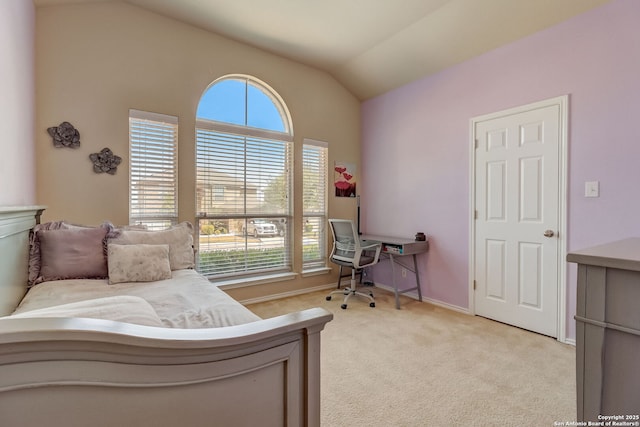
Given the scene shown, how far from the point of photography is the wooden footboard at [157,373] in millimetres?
652

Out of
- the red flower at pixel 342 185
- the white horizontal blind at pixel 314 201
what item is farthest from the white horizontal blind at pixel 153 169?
the red flower at pixel 342 185

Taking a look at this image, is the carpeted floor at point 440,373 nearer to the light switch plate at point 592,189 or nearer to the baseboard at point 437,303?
the baseboard at point 437,303

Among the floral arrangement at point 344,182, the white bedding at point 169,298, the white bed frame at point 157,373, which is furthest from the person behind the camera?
the floral arrangement at point 344,182

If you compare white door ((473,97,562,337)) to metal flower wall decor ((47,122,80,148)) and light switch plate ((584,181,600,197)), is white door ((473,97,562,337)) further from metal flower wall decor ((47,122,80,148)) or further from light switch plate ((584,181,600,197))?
metal flower wall decor ((47,122,80,148))

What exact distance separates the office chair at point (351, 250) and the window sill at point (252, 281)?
59 cm

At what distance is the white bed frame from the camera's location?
65 centimetres

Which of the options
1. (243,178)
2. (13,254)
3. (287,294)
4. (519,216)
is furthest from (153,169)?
(519,216)

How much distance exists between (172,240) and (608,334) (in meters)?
2.71

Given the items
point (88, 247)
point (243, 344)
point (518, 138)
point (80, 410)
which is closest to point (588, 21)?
point (518, 138)

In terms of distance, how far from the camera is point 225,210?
338 centimetres

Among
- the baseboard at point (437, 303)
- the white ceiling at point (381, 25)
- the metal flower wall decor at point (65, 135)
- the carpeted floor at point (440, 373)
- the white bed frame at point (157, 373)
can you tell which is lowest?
the carpeted floor at point (440, 373)

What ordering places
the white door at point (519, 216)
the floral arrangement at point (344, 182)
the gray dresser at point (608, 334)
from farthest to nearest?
the floral arrangement at point (344, 182)
the white door at point (519, 216)
the gray dresser at point (608, 334)

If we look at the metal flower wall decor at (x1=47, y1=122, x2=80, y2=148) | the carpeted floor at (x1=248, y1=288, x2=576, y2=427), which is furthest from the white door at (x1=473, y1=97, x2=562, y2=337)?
the metal flower wall decor at (x1=47, y1=122, x2=80, y2=148)

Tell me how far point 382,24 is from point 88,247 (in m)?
3.28
